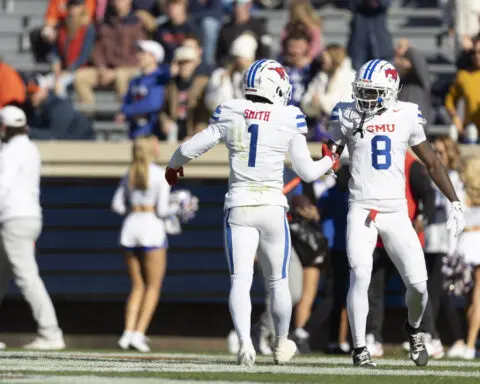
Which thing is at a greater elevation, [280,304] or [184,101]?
[184,101]

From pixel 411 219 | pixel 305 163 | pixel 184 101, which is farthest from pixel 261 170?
pixel 184 101

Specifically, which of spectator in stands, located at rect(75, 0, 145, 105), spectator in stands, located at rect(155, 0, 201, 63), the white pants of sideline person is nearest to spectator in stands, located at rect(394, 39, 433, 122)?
spectator in stands, located at rect(155, 0, 201, 63)

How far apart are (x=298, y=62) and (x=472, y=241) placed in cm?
267

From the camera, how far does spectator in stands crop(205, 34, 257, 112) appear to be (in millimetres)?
13086

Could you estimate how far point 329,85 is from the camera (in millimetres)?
13102

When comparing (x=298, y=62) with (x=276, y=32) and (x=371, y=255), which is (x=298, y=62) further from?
(x=371, y=255)

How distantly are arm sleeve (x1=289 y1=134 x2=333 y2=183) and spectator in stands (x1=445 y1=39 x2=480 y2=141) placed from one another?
4.91m

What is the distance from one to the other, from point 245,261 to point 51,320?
3702mm

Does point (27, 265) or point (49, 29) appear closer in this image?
point (27, 265)

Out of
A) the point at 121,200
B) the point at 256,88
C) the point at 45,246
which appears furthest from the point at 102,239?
the point at 256,88

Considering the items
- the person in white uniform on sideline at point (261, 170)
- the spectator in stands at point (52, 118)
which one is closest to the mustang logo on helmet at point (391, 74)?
the person in white uniform on sideline at point (261, 170)

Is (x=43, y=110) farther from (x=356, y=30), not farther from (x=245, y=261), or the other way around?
(x=245, y=261)

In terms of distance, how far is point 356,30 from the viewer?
1422cm

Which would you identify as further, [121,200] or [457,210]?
[121,200]
